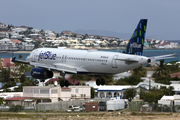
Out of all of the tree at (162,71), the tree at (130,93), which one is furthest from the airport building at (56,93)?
the tree at (162,71)

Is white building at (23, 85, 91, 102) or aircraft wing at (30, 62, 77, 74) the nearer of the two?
aircraft wing at (30, 62, 77, 74)

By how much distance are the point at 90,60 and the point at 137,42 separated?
6831 mm

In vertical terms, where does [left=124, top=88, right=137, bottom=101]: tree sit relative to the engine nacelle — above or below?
below

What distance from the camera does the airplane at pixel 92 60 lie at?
206 feet

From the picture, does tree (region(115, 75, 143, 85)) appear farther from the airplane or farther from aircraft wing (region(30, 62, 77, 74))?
aircraft wing (region(30, 62, 77, 74))

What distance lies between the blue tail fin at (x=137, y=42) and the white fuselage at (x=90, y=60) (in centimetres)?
223

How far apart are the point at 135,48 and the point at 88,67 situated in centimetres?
700

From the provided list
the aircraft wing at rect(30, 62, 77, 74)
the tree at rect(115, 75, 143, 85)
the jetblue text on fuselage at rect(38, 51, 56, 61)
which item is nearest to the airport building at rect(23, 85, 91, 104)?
the tree at rect(115, 75, 143, 85)

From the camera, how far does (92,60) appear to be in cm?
6550

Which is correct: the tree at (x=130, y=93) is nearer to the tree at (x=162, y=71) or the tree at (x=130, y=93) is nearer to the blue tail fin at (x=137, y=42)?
the tree at (x=162, y=71)

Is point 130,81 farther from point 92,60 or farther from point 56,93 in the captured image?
point 92,60

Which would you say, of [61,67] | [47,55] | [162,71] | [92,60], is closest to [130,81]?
[162,71]

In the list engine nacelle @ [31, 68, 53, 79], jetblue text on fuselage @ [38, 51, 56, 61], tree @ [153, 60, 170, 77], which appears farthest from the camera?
tree @ [153, 60, 170, 77]

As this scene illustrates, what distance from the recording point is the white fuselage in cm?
6272
